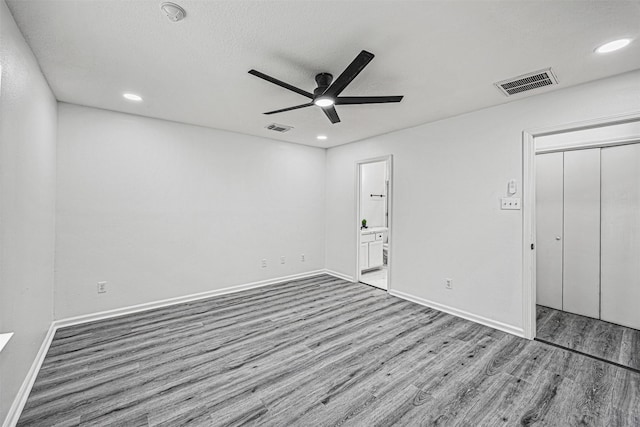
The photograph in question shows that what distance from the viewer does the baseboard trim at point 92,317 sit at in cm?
184

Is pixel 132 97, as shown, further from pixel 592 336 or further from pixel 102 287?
pixel 592 336

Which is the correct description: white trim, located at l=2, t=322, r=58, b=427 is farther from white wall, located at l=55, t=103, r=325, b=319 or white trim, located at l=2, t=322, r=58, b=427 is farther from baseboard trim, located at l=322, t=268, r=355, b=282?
baseboard trim, located at l=322, t=268, r=355, b=282

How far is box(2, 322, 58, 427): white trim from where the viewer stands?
1739 millimetres

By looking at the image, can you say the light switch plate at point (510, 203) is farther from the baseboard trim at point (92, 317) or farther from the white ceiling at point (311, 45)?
the baseboard trim at point (92, 317)

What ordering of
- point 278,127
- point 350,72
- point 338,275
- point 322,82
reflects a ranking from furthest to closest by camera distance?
1. point 338,275
2. point 278,127
3. point 322,82
4. point 350,72

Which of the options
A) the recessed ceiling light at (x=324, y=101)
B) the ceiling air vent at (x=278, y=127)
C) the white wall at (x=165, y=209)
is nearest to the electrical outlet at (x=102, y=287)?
the white wall at (x=165, y=209)

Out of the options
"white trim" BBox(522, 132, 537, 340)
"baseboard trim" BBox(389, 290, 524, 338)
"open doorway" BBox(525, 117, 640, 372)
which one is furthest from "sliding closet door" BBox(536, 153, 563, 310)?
"baseboard trim" BBox(389, 290, 524, 338)

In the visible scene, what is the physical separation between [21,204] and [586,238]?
5.69 meters

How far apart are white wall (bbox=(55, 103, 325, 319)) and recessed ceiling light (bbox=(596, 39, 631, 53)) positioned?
4077 mm

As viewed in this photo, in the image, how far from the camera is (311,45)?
2016mm

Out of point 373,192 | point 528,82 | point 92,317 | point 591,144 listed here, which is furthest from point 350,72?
point 373,192

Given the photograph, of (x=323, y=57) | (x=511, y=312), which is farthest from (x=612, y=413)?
(x=323, y=57)

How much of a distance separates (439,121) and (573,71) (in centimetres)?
148

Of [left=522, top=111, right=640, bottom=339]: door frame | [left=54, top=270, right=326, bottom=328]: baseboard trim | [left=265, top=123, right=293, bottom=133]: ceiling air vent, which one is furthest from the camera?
Answer: [left=265, top=123, right=293, bottom=133]: ceiling air vent
